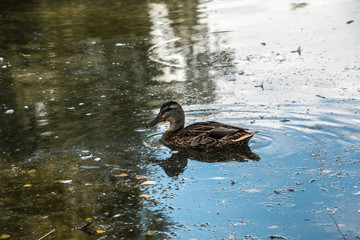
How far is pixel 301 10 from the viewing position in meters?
17.2

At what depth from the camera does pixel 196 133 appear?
8195mm

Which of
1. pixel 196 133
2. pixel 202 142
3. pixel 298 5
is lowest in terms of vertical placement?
pixel 298 5

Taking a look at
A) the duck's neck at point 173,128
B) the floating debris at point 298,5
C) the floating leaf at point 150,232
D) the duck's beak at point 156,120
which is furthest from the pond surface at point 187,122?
the floating debris at point 298,5

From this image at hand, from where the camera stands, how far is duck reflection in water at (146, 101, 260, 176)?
305 inches

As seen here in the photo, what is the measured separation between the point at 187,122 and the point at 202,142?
107 centimetres

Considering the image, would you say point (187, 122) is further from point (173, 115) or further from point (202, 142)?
point (202, 142)

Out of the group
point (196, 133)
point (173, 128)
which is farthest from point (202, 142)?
point (173, 128)

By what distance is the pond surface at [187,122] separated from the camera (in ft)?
19.7

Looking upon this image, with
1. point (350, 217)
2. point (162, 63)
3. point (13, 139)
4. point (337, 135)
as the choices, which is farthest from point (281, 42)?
point (350, 217)

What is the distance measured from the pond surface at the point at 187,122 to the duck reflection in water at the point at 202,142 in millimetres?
53

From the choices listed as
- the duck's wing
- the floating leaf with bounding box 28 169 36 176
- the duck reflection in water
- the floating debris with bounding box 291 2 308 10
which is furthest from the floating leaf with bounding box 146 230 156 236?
the floating debris with bounding box 291 2 308 10

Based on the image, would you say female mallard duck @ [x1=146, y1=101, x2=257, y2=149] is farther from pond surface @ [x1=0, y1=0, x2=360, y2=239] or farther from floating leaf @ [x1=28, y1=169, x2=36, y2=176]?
floating leaf @ [x1=28, y1=169, x2=36, y2=176]

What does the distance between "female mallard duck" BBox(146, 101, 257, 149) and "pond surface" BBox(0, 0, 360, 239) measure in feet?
0.61

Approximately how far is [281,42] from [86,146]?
22.1ft
